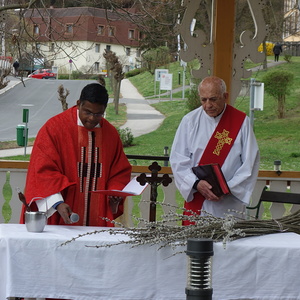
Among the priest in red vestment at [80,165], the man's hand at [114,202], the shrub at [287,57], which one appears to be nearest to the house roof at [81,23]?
the priest in red vestment at [80,165]

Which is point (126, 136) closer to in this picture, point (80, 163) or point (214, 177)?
point (214, 177)

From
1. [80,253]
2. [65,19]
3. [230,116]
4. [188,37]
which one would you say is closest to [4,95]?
[65,19]

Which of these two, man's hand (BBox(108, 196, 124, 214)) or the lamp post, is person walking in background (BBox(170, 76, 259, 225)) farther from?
the lamp post

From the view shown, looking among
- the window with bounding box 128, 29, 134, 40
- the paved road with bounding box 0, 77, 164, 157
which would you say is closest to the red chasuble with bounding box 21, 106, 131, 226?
the window with bounding box 128, 29, 134, 40

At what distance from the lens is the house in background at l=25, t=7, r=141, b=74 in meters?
9.05

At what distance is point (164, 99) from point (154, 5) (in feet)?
31.5

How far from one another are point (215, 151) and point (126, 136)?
42.4 ft

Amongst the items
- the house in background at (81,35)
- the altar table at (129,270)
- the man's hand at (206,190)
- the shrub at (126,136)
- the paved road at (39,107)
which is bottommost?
the altar table at (129,270)

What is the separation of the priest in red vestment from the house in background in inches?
141

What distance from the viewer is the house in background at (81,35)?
29.7 feet

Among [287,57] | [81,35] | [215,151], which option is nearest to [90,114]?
[215,151]

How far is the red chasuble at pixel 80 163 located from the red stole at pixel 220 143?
643 mm

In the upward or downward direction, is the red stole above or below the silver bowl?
above

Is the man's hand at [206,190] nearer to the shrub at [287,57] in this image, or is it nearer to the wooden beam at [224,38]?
the wooden beam at [224,38]
